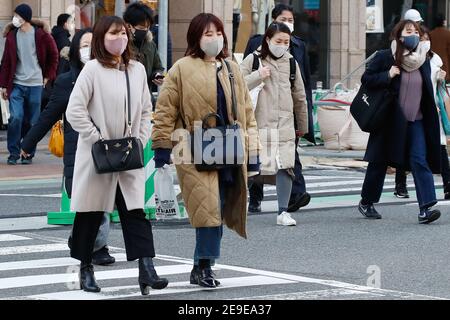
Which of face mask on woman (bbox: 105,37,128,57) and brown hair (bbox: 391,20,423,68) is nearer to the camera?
face mask on woman (bbox: 105,37,128,57)

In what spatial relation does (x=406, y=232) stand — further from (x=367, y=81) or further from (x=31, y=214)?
(x=31, y=214)

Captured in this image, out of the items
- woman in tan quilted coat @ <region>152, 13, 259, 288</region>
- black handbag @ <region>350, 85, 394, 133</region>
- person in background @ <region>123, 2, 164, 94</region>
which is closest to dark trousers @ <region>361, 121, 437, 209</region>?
black handbag @ <region>350, 85, 394, 133</region>

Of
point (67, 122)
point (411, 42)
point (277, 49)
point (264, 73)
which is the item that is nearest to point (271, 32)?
point (277, 49)

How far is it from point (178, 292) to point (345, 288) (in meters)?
1.12

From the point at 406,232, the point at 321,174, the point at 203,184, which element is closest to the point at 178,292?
the point at 203,184

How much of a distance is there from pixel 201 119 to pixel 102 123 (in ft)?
2.27

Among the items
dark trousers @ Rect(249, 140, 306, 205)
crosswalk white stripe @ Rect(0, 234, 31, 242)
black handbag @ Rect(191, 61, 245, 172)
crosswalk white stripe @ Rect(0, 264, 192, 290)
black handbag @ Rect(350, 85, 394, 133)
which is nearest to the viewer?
black handbag @ Rect(191, 61, 245, 172)

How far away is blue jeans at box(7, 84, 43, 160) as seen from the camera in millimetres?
18969

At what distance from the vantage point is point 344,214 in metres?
14.5

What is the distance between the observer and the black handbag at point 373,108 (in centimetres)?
1359

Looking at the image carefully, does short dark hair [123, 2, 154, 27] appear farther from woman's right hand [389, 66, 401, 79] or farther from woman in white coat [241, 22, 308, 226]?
woman's right hand [389, 66, 401, 79]

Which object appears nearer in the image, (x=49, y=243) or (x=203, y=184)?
(x=203, y=184)

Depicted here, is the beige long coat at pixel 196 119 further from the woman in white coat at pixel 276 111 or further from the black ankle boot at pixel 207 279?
the woman in white coat at pixel 276 111

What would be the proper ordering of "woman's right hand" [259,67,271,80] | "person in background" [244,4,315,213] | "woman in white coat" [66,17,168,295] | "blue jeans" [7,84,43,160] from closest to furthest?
"woman in white coat" [66,17,168,295], "woman's right hand" [259,67,271,80], "person in background" [244,4,315,213], "blue jeans" [7,84,43,160]
